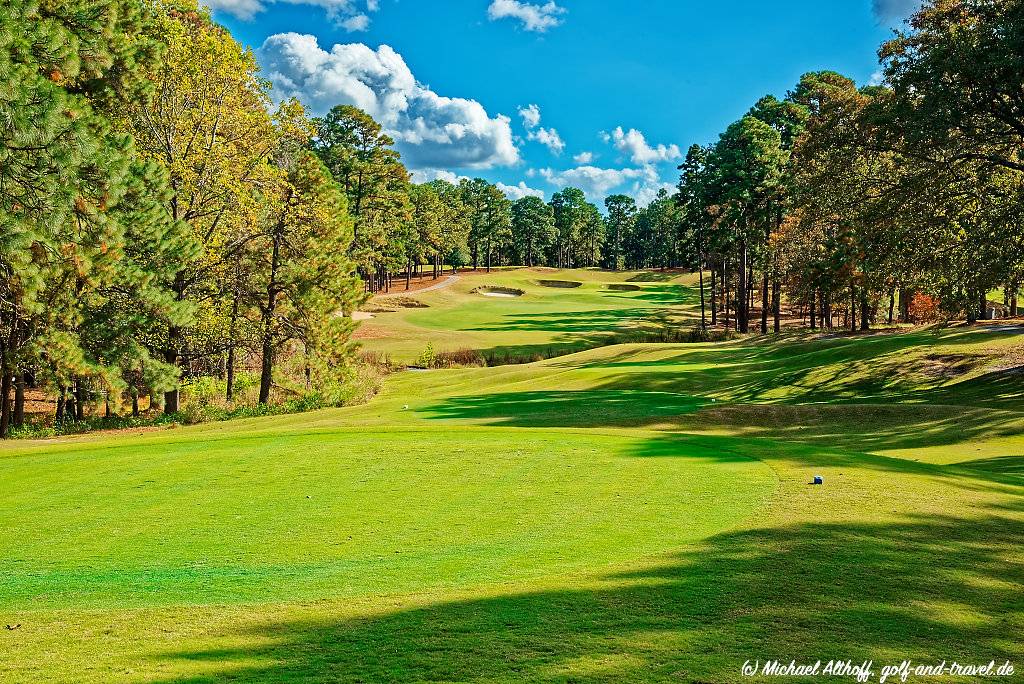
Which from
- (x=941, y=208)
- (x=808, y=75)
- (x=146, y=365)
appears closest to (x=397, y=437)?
(x=146, y=365)

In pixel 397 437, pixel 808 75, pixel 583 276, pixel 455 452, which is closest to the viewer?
pixel 455 452

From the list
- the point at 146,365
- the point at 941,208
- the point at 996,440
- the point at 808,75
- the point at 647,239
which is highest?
the point at 808,75

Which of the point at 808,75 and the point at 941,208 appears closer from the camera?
the point at 941,208

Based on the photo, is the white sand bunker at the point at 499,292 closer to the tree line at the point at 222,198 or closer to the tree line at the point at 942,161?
the tree line at the point at 222,198

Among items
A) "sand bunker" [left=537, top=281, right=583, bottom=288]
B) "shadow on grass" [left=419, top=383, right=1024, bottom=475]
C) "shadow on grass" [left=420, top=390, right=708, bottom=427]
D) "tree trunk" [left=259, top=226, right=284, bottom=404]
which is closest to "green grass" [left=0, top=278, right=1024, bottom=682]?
"shadow on grass" [left=419, top=383, right=1024, bottom=475]

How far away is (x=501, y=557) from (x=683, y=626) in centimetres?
221

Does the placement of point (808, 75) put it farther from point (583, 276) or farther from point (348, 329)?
point (348, 329)

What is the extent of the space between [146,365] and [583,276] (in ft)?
311

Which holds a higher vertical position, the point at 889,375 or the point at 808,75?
the point at 808,75

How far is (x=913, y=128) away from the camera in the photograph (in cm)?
2017

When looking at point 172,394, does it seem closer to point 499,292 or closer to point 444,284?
point 444,284

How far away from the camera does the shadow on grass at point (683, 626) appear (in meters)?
4.42

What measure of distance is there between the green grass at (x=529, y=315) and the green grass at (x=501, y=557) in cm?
3633

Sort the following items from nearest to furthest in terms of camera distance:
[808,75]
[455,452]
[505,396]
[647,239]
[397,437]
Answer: [455,452]
[397,437]
[505,396]
[808,75]
[647,239]
